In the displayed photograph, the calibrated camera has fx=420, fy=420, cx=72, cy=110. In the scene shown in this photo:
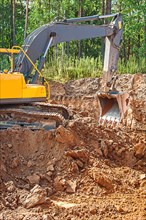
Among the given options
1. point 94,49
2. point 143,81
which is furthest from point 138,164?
point 94,49

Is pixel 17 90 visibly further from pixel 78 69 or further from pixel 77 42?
pixel 77 42

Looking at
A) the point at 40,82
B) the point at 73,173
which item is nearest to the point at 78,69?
the point at 40,82

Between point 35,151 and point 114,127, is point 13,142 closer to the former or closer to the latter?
point 35,151

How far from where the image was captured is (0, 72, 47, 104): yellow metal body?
25.3ft

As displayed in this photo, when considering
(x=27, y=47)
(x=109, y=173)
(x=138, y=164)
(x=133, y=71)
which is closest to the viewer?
(x=109, y=173)

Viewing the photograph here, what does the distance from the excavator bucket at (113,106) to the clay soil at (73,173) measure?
0.92m

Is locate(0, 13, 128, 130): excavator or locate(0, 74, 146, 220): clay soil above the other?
locate(0, 13, 128, 130): excavator

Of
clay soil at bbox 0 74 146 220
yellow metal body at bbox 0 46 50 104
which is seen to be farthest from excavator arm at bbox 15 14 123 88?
clay soil at bbox 0 74 146 220

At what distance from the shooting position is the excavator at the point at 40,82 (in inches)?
311

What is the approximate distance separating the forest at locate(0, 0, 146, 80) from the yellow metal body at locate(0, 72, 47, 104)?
23.6ft

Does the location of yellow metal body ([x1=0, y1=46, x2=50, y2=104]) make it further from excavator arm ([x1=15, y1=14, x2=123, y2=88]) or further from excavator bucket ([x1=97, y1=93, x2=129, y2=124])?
excavator bucket ([x1=97, y1=93, x2=129, y2=124])

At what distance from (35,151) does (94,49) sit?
21.9 metres

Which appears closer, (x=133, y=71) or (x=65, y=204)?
(x=65, y=204)

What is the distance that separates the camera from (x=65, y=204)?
5887mm
